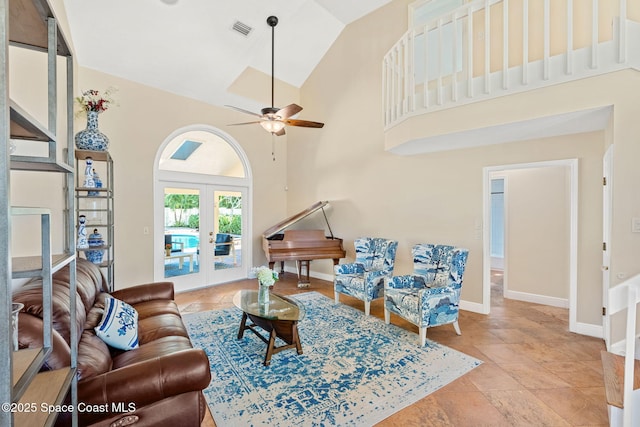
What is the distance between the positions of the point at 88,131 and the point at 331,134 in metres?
4.10

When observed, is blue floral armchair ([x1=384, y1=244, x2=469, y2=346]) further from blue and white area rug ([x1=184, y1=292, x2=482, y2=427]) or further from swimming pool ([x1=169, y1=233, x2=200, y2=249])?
swimming pool ([x1=169, y1=233, x2=200, y2=249])

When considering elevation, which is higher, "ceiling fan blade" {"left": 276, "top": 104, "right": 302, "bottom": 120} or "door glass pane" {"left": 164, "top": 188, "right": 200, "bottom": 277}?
"ceiling fan blade" {"left": 276, "top": 104, "right": 302, "bottom": 120}

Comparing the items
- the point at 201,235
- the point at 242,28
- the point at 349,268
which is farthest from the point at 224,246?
the point at 242,28

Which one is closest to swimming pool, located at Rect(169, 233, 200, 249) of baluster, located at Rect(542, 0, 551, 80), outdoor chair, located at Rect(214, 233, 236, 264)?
outdoor chair, located at Rect(214, 233, 236, 264)

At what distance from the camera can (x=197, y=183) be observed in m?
5.70

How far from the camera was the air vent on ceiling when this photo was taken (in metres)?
4.66

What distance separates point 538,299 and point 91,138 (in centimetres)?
672

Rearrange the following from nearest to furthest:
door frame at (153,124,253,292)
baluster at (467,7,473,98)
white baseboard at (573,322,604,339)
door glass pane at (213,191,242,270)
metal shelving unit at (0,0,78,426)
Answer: metal shelving unit at (0,0,78,426)
baluster at (467,7,473,98)
white baseboard at (573,322,604,339)
door frame at (153,124,253,292)
door glass pane at (213,191,242,270)

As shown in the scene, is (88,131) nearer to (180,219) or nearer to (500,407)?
(180,219)

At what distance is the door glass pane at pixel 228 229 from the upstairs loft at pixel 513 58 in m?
3.55

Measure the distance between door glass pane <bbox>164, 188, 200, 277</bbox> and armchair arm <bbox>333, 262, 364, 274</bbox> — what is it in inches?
113

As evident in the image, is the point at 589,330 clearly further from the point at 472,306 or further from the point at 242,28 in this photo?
the point at 242,28

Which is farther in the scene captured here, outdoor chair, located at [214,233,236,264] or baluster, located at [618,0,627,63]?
outdoor chair, located at [214,233,236,264]

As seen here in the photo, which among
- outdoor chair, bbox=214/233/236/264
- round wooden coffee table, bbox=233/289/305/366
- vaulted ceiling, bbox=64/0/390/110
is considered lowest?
round wooden coffee table, bbox=233/289/305/366
